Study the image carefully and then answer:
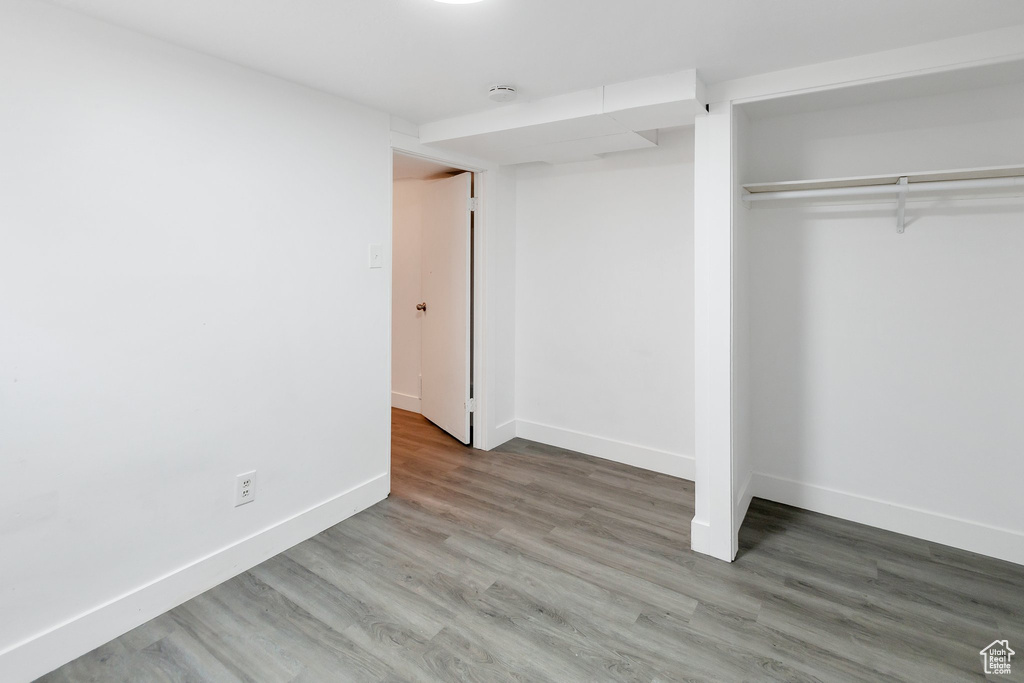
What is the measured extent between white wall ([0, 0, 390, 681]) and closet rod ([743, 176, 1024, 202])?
2166 mm

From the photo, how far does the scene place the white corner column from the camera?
237 centimetres

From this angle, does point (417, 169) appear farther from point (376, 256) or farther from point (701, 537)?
point (701, 537)

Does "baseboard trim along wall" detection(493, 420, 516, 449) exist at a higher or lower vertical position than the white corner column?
lower

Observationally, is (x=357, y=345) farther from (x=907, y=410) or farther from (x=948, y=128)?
(x=948, y=128)

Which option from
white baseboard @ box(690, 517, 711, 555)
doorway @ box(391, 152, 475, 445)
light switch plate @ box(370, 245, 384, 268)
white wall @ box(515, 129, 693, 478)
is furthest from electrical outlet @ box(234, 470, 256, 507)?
white wall @ box(515, 129, 693, 478)

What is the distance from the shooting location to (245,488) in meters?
2.35

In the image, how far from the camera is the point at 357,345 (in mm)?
2832

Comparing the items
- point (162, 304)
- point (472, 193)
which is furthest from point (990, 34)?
point (162, 304)

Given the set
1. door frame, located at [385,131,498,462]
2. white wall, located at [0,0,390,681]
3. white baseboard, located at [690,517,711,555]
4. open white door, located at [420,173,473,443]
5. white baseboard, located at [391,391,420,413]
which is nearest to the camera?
white wall, located at [0,0,390,681]

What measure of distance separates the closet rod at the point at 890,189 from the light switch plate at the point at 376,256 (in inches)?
77.9

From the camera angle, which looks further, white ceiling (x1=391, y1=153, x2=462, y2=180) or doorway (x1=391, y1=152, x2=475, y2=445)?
doorway (x1=391, y1=152, x2=475, y2=445)

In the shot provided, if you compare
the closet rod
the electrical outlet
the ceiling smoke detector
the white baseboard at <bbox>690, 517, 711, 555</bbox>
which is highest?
the ceiling smoke detector

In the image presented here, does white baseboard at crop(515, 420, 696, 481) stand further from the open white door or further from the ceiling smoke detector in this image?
the ceiling smoke detector

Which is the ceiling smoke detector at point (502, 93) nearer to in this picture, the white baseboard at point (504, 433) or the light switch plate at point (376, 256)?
the light switch plate at point (376, 256)
